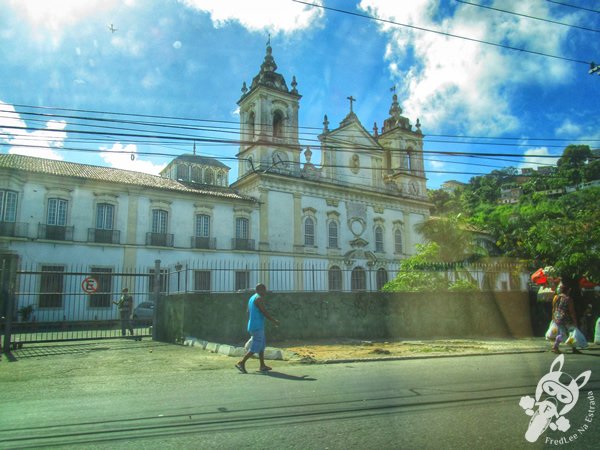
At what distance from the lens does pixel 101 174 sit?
2595 cm

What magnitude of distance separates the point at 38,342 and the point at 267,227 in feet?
62.9

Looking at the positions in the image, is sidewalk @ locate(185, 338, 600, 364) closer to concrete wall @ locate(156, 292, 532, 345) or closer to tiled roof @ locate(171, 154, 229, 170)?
concrete wall @ locate(156, 292, 532, 345)

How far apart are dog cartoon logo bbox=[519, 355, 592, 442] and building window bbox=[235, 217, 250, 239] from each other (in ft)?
76.8

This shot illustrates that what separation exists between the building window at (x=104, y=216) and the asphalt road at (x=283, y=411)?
749 inches

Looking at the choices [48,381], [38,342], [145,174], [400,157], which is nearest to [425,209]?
[400,157]

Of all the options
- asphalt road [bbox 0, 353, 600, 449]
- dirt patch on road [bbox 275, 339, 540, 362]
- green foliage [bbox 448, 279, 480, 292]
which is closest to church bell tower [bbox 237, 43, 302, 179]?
green foliage [bbox 448, 279, 480, 292]

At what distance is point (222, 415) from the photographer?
466cm

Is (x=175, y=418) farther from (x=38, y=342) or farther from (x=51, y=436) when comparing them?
(x=38, y=342)

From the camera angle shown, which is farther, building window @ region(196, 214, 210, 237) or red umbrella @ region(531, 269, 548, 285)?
building window @ region(196, 214, 210, 237)

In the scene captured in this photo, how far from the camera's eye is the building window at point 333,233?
32781mm

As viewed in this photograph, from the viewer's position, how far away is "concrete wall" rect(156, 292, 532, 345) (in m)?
12.3

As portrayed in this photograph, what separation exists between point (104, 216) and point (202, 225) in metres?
5.82

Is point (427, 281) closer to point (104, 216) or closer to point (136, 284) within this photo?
point (136, 284)

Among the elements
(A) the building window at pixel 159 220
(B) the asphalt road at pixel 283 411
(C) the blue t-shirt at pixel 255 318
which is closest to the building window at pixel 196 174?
(A) the building window at pixel 159 220
